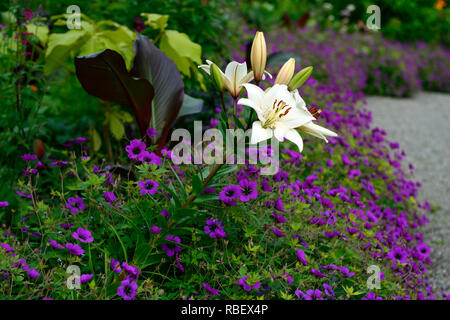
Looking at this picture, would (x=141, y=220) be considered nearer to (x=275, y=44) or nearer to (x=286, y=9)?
(x=275, y=44)

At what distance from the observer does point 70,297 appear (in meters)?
1.43

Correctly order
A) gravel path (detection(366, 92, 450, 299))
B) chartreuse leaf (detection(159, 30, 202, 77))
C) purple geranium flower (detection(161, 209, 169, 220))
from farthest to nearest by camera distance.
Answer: gravel path (detection(366, 92, 450, 299)) → chartreuse leaf (detection(159, 30, 202, 77)) → purple geranium flower (detection(161, 209, 169, 220))

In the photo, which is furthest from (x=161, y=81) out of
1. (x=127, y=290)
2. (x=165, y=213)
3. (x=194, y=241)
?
(x=127, y=290)

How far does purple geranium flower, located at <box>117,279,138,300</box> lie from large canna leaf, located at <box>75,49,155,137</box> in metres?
1.11

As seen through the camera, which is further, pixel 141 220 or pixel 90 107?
pixel 90 107

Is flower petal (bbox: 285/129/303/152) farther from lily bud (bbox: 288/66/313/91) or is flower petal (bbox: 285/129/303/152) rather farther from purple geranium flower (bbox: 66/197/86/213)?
purple geranium flower (bbox: 66/197/86/213)

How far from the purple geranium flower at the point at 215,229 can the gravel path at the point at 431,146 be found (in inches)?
60.3

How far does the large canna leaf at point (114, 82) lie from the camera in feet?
6.56

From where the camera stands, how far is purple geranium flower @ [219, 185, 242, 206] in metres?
1.51

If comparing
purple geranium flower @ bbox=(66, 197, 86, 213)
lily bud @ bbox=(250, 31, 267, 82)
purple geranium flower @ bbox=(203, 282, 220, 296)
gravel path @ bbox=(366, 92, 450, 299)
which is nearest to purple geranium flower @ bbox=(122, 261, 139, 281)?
purple geranium flower @ bbox=(203, 282, 220, 296)

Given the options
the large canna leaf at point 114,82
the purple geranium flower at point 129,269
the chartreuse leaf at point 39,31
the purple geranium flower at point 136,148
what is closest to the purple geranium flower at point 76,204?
the purple geranium flower at point 136,148

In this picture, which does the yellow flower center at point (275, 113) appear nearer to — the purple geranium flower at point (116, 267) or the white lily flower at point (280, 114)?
the white lily flower at point (280, 114)

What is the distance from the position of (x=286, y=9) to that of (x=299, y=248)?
322 inches
